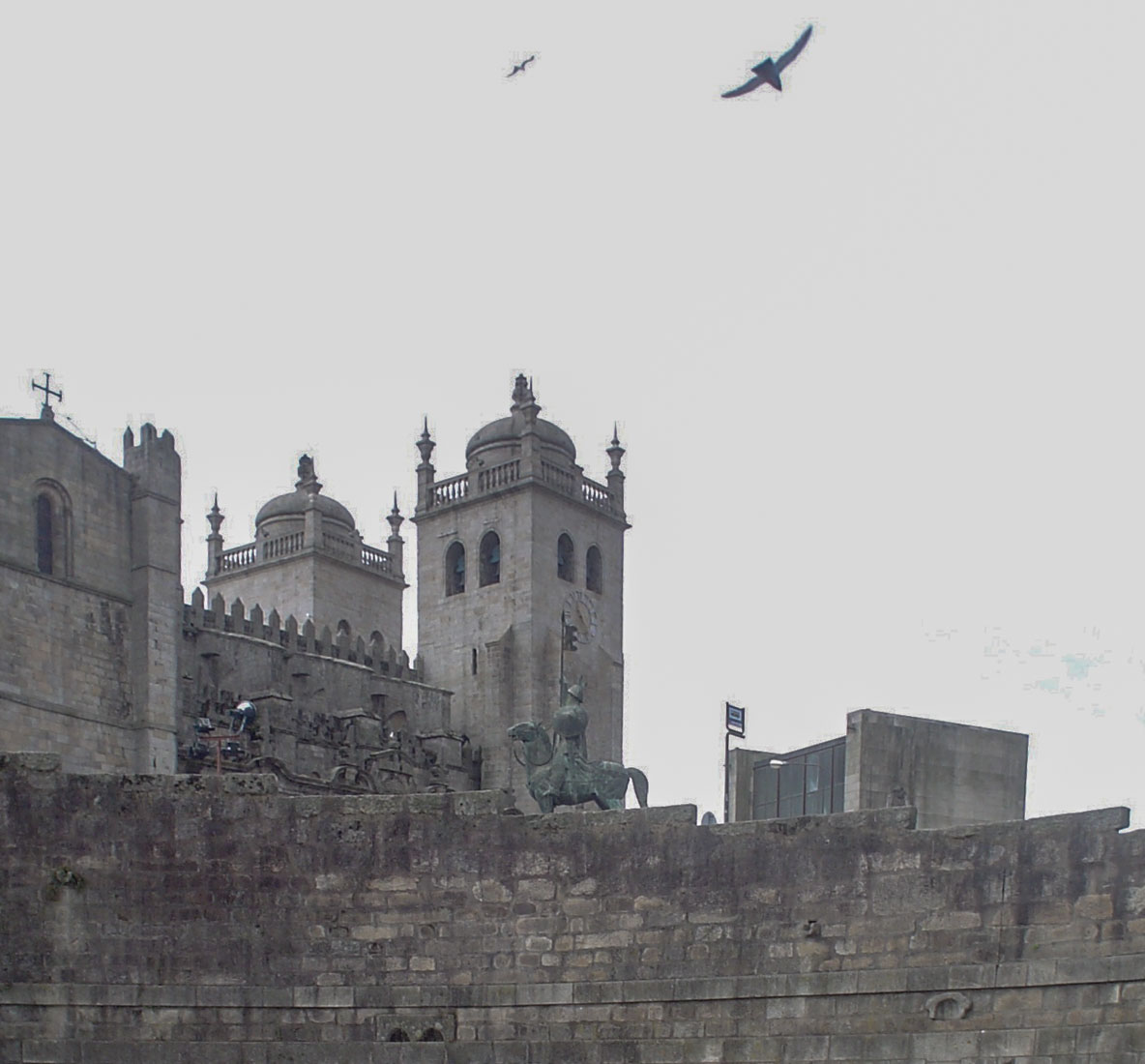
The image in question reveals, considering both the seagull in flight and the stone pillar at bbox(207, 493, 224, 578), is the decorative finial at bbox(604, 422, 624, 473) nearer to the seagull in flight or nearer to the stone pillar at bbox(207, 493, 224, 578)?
the stone pillar at bbox(207, 493, 224, 578)

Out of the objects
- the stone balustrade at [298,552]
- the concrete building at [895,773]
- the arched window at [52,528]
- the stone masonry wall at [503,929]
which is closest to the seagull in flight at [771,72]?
the stone masonry wall at [503,929]

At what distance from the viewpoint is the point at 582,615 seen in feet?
242

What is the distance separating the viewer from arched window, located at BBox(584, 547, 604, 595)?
2955 inches

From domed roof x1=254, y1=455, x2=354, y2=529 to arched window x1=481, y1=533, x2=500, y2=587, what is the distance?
9515 millimetres

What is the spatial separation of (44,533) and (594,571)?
89.5 ft

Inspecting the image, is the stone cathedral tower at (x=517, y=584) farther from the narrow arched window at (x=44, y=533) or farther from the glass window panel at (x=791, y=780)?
the glass window panel at (x=791, y=780)

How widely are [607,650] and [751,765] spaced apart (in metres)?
38.0

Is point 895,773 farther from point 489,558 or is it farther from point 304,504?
point 304,504

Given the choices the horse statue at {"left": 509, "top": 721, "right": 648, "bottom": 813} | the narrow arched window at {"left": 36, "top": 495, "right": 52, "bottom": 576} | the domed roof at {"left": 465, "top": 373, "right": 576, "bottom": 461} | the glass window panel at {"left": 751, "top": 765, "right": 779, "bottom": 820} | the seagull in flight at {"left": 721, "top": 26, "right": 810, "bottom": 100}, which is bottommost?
the glass window panel at {"left": 751, "top": 765, "right": 779, "bottom": 820}

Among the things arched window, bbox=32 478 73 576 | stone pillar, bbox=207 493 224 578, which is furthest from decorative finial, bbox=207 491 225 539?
arched window, bbox=32 478 73 576

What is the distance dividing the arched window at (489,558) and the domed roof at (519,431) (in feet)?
12.8

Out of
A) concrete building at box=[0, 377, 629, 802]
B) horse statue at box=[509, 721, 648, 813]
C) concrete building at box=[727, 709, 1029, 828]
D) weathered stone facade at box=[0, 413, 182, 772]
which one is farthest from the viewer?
concrete building at box=[0, 377, 629, 802]

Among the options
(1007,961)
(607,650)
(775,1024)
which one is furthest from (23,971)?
(607,650)

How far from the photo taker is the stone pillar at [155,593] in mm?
53500
